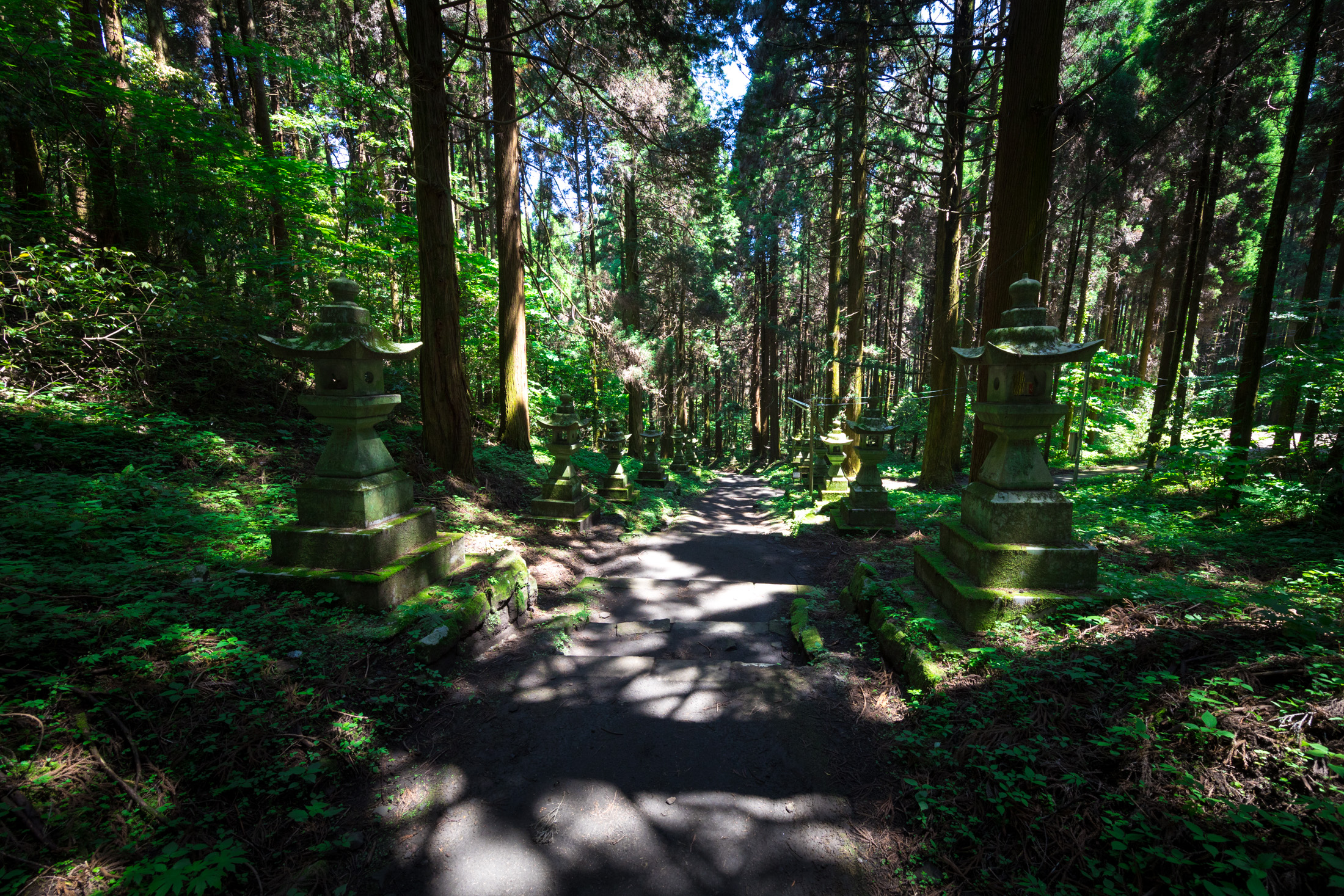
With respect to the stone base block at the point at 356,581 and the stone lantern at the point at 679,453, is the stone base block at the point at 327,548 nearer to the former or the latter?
the stone base block at the point at 356,581

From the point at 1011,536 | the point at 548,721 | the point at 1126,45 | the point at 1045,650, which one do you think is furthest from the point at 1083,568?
the point at 1126,45

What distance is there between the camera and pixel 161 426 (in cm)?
529

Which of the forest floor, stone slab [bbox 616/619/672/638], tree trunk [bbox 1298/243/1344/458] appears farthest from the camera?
tree trunk [bbox 1298/243/1344/458]

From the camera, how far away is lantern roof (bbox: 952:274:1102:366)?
11.0 ft

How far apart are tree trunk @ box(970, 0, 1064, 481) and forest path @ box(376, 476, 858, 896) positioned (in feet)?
9.13

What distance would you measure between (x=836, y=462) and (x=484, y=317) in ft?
27.5

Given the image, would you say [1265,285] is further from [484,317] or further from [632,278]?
[632,278]

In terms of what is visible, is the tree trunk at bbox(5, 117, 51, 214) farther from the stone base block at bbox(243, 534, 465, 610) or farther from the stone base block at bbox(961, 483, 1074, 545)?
the stone base block at bbox(961, 483, 1074, 545)

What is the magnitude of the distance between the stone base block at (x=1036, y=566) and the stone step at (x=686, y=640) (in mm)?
1680

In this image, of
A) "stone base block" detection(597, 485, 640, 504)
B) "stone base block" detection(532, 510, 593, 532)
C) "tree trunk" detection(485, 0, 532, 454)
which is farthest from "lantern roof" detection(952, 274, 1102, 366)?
"stone base block" detection(597, 485, 640, 504)

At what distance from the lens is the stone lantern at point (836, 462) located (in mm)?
9781

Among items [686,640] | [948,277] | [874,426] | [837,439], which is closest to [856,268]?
[948,277]

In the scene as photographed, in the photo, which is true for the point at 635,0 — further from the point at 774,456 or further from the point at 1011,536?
the point at 774,456

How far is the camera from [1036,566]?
3.29 meters
